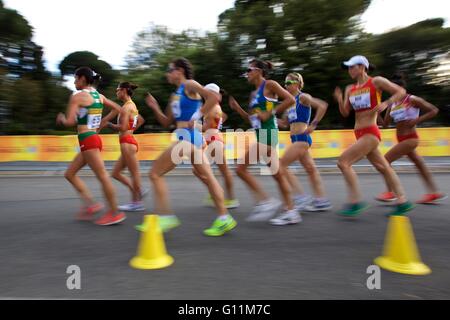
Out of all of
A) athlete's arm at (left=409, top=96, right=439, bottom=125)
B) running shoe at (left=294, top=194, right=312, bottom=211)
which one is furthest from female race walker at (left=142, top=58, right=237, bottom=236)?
athlete's arm at (left=409, top=96, right=439, bottom=125)

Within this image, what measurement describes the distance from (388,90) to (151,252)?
3289 mm

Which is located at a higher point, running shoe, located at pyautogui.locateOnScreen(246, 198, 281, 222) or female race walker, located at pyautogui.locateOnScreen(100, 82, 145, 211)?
female race walker, located at pyautogui.locateOnScreen(100, 82, 145, 211)

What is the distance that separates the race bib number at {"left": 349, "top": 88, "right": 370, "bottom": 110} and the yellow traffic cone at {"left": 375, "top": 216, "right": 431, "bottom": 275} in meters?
1.90

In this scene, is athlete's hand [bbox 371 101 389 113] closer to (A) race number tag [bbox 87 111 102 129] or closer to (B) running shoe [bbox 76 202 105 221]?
(A) race number tag [bbox 87 111 102 129]

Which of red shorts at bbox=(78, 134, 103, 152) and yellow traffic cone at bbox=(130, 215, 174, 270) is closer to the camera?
yellow traffic cone at bbox=(130, 215, 174, 270)

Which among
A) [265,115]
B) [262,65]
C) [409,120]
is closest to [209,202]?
[265,115]

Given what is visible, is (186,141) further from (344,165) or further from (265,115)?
(344,165)

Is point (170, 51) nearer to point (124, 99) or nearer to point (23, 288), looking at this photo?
point (124, 99)

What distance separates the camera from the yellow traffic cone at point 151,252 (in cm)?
327

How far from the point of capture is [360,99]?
15.3 feet

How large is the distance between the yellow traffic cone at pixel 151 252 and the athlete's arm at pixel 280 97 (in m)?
2.00

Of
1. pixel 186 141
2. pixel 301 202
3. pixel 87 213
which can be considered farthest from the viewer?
pixel 301 202

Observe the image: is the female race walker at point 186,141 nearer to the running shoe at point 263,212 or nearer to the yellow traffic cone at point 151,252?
the running shoe at point 263,212

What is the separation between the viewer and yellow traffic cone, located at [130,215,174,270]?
10.7 ft
